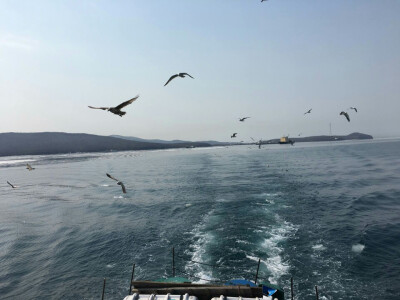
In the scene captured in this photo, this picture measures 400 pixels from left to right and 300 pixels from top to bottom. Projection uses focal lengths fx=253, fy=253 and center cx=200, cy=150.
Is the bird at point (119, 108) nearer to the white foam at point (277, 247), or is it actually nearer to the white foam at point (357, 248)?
the white foam at point (277, 247)


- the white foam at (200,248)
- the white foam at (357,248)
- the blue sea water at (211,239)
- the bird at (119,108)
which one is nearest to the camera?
the bird at (119,108)

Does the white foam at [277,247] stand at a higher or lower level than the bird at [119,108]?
lower

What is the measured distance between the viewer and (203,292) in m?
12.6

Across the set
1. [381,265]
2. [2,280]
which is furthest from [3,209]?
[381,265]

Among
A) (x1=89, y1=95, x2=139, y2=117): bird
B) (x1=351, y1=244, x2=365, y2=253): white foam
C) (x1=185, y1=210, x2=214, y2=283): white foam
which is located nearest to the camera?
(x1=89, y1=95, x2=139, y2=117): bird

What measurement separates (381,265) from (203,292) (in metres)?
23.5

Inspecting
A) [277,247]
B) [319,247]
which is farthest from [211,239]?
[319,247]

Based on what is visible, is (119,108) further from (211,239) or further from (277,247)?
(277,247)

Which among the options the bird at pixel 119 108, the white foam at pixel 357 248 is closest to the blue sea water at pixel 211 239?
the white foam at pixel 357 248

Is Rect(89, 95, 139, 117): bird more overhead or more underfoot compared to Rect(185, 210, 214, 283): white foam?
more overhead

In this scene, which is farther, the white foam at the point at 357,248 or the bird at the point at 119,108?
the white foam at the point at 357,248

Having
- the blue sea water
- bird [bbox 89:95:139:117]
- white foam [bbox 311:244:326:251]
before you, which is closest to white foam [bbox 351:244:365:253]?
the blue sea water

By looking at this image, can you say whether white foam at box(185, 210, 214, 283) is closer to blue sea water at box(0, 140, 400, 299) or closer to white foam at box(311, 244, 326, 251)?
blue sea water at box(0, 140, 400, 299)

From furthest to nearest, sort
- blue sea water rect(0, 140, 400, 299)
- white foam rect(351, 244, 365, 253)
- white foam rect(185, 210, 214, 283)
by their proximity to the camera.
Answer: white foam rect(351, 244, 365, 253)
white foam rect(185, 210, 214, 283)
blue sea water rect(0, 140, 400, 299)
